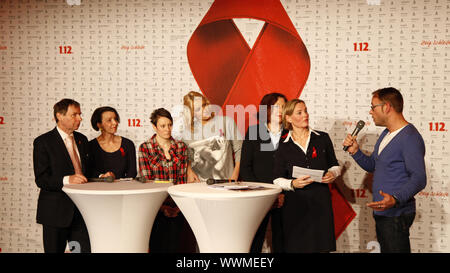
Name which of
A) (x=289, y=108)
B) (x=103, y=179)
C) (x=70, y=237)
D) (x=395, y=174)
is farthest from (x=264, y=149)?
(x=70, y=237)

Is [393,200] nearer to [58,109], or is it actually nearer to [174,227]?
[174,227]

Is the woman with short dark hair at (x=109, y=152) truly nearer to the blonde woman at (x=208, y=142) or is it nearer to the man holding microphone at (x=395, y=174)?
the blonde woman at (x=208, y=142)

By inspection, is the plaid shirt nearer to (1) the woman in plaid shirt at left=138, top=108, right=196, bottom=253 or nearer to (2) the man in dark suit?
(1) the woman in plaid shirt at left=138, top=108, right=196, bottom=253

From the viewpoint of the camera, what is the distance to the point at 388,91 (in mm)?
3238

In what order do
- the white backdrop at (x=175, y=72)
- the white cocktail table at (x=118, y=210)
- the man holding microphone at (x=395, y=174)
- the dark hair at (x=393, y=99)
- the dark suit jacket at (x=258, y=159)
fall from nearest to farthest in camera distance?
the man holding microphone at (x=395, y=174) → the white cocktail table at (x=118, y=210) → the dark hair at (x=393, y=99) → the dark suit jacket at (x=258, y=159) → the white backdrop at (x=175, y=72)

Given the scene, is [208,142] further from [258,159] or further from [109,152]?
[109,152]

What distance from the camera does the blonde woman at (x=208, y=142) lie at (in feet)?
12.3

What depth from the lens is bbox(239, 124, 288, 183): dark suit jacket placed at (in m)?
3.56

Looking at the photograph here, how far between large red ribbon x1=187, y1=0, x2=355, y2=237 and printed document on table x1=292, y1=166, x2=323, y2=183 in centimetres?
128

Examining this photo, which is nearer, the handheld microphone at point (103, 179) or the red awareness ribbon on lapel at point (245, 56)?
the handheld microphone at point (103, 179)

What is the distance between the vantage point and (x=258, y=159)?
11.7ft

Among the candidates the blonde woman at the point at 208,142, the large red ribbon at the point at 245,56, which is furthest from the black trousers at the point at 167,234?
the large red ribbon at the point at 245,56

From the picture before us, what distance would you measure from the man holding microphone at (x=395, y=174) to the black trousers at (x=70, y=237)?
2.38m

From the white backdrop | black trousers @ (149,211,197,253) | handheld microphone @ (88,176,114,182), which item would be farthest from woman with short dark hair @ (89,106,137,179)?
the white backdrop
